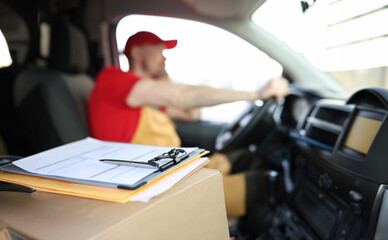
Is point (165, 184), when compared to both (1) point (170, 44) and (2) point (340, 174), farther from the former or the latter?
(1) point (170, 44)

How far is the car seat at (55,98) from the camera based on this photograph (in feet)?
3.95

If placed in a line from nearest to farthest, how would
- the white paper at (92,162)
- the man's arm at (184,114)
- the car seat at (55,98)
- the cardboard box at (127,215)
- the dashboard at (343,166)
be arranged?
the cardboard box at (127,215) → the white paper at (92,162) → the dashboard at (343,166) → the car seat at (55,98) → the man's arm at (184,114)

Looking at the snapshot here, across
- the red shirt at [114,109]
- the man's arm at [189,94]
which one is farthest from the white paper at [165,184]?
the red shirt at [114,109]

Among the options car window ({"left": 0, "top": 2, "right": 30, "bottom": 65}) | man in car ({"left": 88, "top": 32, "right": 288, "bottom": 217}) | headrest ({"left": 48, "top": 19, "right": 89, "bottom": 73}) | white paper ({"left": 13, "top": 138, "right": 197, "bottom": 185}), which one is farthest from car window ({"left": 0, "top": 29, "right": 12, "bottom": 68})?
white paper ({"left": 13, "top": 138, "right": 197, "bottom": 185})

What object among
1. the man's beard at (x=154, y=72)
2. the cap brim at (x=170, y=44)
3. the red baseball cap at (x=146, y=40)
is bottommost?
the man's beard at (x=154, y=72)

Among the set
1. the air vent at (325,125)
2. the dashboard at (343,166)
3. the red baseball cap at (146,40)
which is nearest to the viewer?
the dashboard at (343,166)

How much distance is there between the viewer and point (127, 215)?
43cm

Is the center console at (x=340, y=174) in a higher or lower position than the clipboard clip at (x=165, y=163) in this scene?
lower

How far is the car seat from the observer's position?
3.95 feet

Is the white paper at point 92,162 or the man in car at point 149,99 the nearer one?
the white paper at point 92,162

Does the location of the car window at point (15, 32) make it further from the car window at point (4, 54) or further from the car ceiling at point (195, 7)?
the car ceiling at point (195, 7)

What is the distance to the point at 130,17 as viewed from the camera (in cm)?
144

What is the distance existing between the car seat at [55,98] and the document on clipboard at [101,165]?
53cm

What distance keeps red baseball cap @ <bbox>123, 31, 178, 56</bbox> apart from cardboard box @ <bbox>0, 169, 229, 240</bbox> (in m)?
0.63
